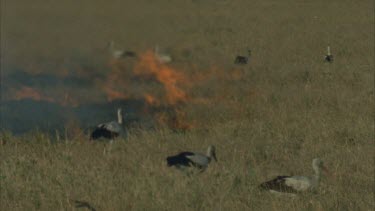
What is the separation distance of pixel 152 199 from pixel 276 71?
532 inches

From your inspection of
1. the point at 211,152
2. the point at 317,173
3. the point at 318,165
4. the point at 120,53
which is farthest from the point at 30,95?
the point at 317,173

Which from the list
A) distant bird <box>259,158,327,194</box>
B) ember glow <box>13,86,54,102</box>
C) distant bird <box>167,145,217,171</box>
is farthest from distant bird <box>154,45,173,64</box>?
distant bird <box>259,158,327,194</box>

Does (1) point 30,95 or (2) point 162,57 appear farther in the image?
(2) point 162,57

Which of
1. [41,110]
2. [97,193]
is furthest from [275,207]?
[41,110]

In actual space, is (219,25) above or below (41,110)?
above

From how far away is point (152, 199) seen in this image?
25.7 feet

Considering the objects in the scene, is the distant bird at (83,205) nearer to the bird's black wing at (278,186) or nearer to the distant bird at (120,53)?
the bird's black wing at (278,186)

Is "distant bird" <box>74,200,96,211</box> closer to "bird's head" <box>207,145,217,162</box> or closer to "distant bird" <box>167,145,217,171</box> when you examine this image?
"distant bird" <box>167,145,217,171</box>

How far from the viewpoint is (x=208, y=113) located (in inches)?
610

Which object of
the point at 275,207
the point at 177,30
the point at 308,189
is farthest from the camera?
the point at 177,30

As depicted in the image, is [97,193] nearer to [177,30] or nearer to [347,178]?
[347,178]

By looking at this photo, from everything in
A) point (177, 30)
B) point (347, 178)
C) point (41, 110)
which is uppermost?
point (177, 30)

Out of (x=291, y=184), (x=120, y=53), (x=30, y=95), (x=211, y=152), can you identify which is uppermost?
(x=120, y=53)

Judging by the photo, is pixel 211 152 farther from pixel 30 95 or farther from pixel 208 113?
pixel 30 95
